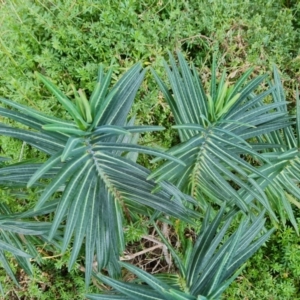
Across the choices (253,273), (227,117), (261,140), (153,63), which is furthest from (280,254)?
(153,63)

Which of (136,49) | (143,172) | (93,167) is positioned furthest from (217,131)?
(136,49)

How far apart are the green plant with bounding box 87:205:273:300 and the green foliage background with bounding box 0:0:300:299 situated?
686mm

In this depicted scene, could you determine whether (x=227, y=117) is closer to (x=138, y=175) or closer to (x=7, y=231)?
(x=138, y=175)

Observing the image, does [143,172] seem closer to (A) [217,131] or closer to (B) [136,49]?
(A) [217,131]

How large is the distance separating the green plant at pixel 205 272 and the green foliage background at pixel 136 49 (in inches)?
27.0

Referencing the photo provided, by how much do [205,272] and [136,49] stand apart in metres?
1.13

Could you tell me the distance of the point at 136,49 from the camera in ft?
6.59

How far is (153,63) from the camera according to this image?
199 cm

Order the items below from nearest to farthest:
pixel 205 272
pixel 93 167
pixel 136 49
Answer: pixel 93 167
pixel 205 272
pixel 136 49

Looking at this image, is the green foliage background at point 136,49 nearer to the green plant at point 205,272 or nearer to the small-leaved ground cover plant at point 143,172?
the small-leaved ground cover plant at point 143,172

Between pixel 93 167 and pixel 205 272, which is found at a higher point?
pixel 93 167

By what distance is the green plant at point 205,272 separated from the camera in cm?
121

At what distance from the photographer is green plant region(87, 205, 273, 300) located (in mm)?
1207

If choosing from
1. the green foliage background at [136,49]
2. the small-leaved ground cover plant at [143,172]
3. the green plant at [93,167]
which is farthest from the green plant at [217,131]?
the green foliage background at [136,49]
